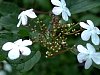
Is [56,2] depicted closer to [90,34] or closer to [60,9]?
[60,9]

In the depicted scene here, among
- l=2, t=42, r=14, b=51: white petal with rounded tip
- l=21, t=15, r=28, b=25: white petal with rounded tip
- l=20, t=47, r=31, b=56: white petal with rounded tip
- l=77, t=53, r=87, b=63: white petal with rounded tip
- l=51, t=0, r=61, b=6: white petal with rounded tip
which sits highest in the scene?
l=51, t=0, r=61, b=6: white petal with rounded tip

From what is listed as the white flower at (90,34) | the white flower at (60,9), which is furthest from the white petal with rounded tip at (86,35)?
the white flower at (60,9)

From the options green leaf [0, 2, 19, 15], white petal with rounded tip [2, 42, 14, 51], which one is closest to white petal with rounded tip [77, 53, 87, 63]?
white petal with rounded tip [2, 42, 14, 51]

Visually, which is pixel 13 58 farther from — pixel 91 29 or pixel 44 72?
pixel 44 72

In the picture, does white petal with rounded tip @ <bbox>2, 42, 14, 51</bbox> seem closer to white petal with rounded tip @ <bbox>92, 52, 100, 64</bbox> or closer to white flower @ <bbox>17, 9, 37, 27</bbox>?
white flower @ <bbox>17, 9, 37, 27</bbox>

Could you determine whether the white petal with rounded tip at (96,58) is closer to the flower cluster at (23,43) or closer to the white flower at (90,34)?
the white flower at (90,34)

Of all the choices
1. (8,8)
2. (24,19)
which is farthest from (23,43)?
(8,8)
